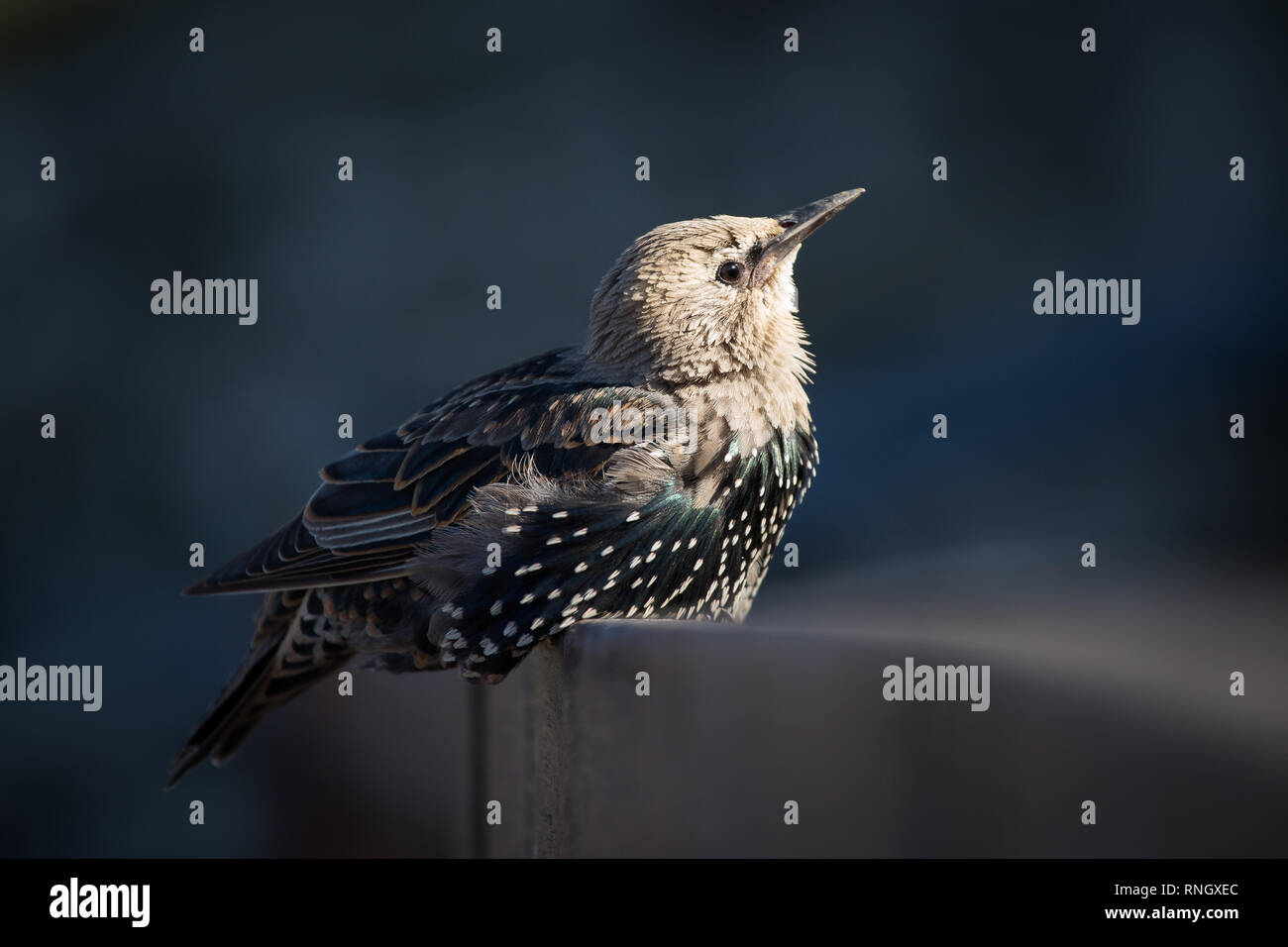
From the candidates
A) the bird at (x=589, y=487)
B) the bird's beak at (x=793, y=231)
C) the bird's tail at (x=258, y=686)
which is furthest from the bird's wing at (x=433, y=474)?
the bird's beak at (x=793, y=231)

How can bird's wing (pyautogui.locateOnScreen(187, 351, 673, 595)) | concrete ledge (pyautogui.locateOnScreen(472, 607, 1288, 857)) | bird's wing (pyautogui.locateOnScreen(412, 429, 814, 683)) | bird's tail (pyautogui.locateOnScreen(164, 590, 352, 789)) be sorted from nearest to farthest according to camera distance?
1. concrete ledge (pyautogui.locateOnScreen(472, 607, 1288, 857))
2. bird's wing (pyautogui.locateOnScreen(412, 429, 814, 683))
3. bird's wing (pyautogui.locateOnScreen(187, 351, 673, 595))
4. bird's tail (pyautogui.locateOnScreen(164, 590, 352, 789))

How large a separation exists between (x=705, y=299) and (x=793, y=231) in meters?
0.28

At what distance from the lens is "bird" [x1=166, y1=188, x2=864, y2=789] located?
2.59 meters

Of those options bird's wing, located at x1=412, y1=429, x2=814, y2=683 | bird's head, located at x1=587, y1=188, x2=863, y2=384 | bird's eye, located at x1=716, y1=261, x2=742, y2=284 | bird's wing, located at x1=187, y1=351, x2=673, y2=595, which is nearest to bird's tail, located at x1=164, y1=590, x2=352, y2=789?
bird's wing, located at x1=187, y1=351, x2=673, y2=595

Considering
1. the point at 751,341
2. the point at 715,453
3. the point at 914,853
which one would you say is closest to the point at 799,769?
the point at 914,853

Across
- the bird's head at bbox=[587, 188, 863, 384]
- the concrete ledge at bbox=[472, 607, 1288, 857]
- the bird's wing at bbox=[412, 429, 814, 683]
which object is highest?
the bird's head at bbox=[587, 188, 863, 384]

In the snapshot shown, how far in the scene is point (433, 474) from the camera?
281cm

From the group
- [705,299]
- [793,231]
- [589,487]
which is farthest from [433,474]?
[793,231]

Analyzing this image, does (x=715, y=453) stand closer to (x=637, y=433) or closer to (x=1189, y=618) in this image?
(x=637, y=433)

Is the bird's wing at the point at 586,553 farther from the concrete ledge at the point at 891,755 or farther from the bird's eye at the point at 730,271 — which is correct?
the concrete ledge at the point at 891,755

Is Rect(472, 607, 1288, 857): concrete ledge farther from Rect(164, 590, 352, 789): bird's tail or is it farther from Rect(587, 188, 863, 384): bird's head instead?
Rect(164, 590, 352, 789): bird's tail

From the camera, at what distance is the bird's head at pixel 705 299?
2.73 m

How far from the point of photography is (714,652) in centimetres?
168

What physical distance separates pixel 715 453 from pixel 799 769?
1.12 m
